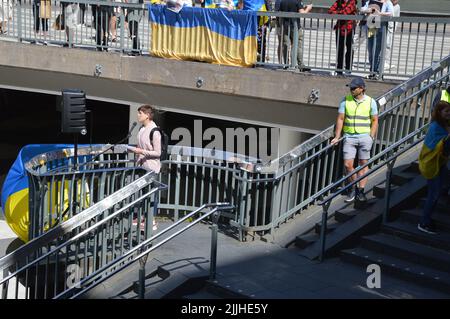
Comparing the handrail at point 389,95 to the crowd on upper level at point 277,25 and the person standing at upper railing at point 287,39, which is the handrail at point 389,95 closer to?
Result: the crowd on upper level at point 277,25

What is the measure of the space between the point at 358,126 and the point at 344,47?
121 inches

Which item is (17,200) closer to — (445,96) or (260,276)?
(260,276)

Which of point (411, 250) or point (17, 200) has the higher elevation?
point (411, 250)

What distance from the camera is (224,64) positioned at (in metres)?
13.3

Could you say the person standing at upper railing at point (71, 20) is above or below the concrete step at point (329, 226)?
above

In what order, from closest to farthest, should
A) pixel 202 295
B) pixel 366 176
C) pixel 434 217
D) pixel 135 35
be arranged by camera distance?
pixel 202 295
pixel 434 217
pixel 366 176
pixel 135 35

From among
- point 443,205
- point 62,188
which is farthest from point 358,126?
point 62,188

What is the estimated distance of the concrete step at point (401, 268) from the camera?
772 centimetres

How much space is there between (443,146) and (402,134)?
2087mm

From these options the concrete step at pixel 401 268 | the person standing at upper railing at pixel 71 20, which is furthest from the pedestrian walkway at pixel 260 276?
the person standing at upper railing at pixel 71 20

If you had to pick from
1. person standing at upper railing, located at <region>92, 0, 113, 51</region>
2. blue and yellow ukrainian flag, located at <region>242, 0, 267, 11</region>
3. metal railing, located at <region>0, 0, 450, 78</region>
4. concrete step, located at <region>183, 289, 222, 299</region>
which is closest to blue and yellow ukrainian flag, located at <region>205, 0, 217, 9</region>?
blue and yellow ukrainian flag, located at <region>242, 0, 267, 11</region>

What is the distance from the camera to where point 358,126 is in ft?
31.0

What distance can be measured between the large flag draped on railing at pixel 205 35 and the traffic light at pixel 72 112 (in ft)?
10.2

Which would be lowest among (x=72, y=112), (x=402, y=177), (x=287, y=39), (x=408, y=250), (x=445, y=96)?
(x=408, y=250)
